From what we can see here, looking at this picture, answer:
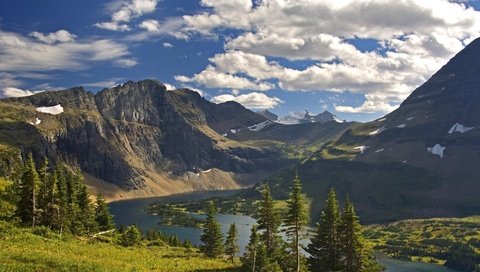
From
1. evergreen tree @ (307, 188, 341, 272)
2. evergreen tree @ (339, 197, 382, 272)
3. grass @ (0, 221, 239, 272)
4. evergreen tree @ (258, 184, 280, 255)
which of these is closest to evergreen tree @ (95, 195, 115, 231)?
grass @ (0, 221, 239, 272)

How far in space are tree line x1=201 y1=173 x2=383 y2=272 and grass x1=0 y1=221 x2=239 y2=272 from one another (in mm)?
5309

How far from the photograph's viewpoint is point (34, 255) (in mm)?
45500

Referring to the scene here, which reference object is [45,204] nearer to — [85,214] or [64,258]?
[85,214]

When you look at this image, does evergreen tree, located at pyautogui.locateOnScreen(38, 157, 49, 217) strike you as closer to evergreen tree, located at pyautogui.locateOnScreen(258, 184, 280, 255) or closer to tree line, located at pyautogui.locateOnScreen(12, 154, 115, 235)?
tree line, located at pyautogui.locateOnScreen(12, 154, 115, 235)

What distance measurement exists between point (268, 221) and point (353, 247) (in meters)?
14.0

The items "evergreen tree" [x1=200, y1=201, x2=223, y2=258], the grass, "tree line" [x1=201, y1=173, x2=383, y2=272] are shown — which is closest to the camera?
the grass

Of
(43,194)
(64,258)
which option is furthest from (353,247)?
(43,194)

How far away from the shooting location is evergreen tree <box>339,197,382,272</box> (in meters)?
73.0

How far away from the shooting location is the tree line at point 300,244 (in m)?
66.7

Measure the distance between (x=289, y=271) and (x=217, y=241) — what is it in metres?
39.2

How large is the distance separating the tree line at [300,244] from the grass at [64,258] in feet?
17.4

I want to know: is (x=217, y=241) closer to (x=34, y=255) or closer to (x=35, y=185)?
(x=35, y=185)

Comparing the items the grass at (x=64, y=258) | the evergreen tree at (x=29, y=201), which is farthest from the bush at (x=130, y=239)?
the evergreen tree at (x=29, y=201)

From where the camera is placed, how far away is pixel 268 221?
7400 centimetres
